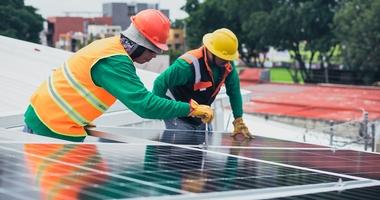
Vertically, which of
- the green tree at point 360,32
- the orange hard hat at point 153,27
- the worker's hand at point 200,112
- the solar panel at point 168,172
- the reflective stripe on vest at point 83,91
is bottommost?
the solar panel at point 168,172

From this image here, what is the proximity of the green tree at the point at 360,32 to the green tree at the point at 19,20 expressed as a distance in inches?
700

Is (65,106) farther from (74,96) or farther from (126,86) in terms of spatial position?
(126,86)

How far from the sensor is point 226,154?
183 inches

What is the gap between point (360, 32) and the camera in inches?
1384

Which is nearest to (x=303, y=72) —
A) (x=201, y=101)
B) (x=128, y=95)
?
(x=201, y=101)

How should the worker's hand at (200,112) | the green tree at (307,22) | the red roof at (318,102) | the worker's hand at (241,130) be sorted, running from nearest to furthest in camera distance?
the worker's hand at (200,112) < the worker's hand at (241,130) < the red roof at (318,102) < the green tree at (307,22)

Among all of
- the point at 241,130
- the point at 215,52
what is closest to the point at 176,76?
the point at 215,52

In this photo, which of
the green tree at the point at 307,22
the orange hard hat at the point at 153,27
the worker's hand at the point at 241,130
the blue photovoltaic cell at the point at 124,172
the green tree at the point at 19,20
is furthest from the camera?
the green tree at the point at 307,22

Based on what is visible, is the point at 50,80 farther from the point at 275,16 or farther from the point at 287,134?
the point at 275,16

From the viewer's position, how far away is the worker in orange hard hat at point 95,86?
440 cm

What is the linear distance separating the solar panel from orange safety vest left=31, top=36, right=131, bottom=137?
0.34 metres

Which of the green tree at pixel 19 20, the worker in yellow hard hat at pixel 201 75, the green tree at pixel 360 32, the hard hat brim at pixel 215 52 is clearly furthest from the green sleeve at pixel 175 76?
the green tree at pixel 360 32

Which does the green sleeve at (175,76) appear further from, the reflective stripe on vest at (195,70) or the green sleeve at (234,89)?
the green sleeve at (234,89)

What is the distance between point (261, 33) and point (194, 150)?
38.8 meters
